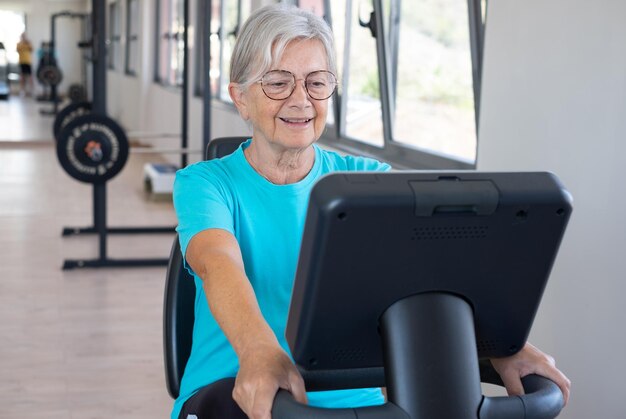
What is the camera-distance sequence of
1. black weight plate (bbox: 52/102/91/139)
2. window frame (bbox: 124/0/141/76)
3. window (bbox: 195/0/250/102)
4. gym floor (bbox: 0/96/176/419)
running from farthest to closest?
window frame (bbox: 124/0/141/76), window (bbox: 195/0/250/102), black weight plate (bbox: 52/102/91/139), gym floor (bbox: 0/96/176/419)

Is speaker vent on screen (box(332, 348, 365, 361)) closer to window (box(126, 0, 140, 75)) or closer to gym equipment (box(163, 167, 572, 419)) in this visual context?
gym equipment (box(163, 167, 572, 419))

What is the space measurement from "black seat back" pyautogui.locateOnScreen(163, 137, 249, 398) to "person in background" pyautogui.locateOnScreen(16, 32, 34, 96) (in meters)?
15.3

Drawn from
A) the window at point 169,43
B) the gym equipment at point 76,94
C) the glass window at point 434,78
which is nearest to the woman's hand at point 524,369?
the glass window at point 434,78

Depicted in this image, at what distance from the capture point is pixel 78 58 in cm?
1744

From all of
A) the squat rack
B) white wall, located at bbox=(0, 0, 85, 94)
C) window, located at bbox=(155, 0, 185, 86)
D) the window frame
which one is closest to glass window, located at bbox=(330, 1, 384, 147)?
the squat rack

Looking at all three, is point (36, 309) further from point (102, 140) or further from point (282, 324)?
point (282, 324)

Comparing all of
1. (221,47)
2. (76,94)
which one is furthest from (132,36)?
(221,47)

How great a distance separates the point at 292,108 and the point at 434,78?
2.42 metres

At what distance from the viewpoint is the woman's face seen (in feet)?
4.32

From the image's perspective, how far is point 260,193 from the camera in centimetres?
144

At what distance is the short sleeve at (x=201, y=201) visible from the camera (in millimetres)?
1266

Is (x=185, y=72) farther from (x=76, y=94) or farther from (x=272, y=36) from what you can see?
(x=76, y=94)

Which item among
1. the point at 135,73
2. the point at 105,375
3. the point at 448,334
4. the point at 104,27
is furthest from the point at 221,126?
the point at 448,334

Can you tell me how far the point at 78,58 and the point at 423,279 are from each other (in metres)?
17.4
